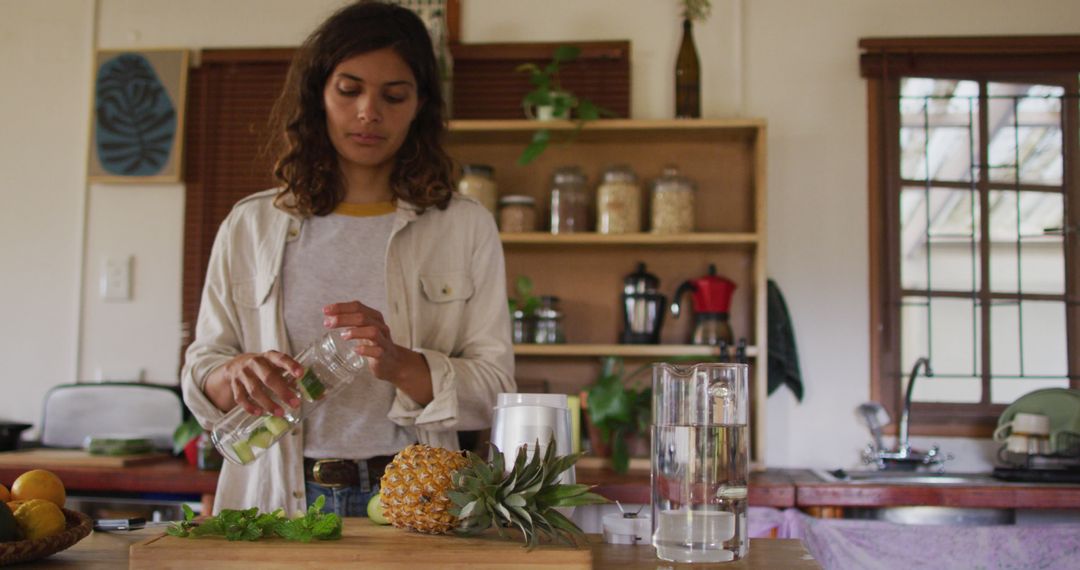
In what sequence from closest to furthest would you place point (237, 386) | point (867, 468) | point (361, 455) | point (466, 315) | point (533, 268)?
1. point (237, 386)
2. point (361, 455)
3. point (466, 315)
4. point (867, 468)
5. point (533, 268)

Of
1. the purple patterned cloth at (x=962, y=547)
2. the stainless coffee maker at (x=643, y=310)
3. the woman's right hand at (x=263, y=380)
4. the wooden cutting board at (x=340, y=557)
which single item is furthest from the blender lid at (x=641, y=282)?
the wooden cutting board at (x=340, y=557)

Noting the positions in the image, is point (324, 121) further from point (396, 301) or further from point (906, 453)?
point (906, 453)

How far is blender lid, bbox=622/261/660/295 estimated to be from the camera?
3393 millimetres

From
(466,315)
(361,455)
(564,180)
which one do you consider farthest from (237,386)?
(564,180)

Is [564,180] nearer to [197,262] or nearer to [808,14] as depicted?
[808,14]

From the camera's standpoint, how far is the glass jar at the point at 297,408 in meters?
1.44

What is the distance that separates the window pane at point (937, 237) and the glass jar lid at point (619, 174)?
930 millimetres

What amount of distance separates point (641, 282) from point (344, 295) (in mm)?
1807

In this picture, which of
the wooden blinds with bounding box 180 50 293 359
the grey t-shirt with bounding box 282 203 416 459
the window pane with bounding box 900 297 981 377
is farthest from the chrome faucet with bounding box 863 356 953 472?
the wooden blinds with bounding box 180 50 293 359

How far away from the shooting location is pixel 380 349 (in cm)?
141

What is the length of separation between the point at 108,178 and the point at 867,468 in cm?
279

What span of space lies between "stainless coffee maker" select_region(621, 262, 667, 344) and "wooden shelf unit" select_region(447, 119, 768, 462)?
0.38ft

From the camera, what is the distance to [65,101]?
3.79 m

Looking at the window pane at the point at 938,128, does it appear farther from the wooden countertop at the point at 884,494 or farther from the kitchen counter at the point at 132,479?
the kitchen counter at the point at 132,479
